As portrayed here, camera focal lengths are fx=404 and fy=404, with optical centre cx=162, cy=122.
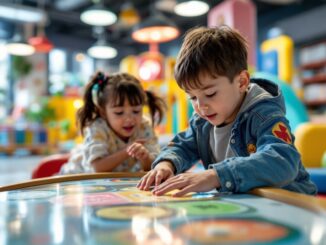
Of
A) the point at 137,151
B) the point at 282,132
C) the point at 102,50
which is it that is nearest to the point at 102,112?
the point at 137,151

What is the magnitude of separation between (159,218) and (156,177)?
33 centimetres

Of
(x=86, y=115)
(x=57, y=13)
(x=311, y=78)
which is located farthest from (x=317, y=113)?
(x=86, y=115)

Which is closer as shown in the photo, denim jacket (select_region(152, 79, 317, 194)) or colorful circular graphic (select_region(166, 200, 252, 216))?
colorful circular graphic (select_region(166, 200, 252, 216))

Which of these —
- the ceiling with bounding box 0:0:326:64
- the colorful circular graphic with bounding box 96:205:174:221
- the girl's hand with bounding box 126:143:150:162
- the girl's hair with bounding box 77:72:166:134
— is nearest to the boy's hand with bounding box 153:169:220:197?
the colorful circular graphic with bounding box 96:205:174:221

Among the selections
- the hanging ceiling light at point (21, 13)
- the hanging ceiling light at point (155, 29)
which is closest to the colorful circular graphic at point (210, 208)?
the hanging ceiling light at point (155, 29)

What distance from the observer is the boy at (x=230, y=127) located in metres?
0.73

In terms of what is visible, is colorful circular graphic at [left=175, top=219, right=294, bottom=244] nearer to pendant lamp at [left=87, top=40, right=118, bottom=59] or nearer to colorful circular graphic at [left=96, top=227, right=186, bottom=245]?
colorful circular graphic at [left=96, top=227, right=186, bottom=245]

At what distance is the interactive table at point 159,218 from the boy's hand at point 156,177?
4 cm

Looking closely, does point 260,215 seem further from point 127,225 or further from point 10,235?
point 10,235

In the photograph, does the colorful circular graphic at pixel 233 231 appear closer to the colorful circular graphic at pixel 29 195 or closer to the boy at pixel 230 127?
the boy at pixel 230 127

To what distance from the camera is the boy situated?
73cm

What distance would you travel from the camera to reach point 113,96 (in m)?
1.44

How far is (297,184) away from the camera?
0.89 metres

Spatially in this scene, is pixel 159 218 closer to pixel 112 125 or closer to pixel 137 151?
pixel 137 151
